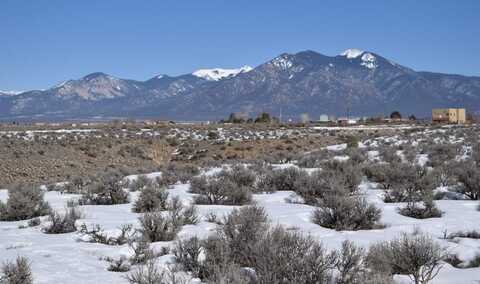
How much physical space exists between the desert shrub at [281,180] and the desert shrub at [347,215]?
15.6 feet

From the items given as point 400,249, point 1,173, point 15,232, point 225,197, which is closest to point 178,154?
point 1,173

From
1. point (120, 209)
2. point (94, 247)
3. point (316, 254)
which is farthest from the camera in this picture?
point (120, 209)

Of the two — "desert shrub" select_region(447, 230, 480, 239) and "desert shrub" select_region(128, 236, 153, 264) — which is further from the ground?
"desert shrub" select_region(128, 236, 153, 264)

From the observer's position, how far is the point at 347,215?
8570 millimetres

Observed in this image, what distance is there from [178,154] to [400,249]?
31.0m

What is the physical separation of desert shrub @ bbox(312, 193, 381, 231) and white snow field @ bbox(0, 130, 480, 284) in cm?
21

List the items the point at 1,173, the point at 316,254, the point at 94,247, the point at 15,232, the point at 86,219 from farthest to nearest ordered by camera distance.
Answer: the point at 1,173
the point at 86,219
the point at 15,232
the point at 94,247
the point at 316,254

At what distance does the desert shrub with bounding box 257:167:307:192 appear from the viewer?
545 inches

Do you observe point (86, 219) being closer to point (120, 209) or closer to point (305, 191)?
point (120, 209)

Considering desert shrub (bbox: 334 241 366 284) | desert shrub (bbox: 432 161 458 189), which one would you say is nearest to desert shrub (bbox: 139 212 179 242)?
desert shrub (bbox: 334 241 366 284)

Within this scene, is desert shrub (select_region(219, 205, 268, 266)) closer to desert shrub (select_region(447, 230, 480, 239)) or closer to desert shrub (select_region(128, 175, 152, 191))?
desert shrub (select_region(447, 230, 480, 239))

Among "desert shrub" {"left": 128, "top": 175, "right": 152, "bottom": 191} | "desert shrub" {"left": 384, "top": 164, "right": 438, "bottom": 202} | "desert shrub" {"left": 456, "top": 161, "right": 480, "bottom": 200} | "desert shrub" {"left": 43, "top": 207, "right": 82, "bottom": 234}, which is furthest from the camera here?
"desert shrub" {"left": 128, "top": 175, "right": 152, "bottom": 191}

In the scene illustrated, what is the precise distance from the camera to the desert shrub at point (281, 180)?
13837mm

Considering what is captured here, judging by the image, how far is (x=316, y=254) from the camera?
5070 mm
